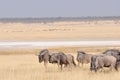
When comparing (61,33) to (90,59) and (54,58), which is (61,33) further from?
(54,58)

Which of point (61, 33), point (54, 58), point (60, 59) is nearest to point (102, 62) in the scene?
point (60, 59)

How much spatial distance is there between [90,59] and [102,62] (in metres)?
3.09

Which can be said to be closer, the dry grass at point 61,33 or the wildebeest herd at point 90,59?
the wildebeest herd at point 90,59

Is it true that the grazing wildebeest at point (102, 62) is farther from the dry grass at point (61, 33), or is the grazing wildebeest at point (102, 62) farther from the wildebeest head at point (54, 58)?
the dry grass at point (61, 33)

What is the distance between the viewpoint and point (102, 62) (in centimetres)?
2145

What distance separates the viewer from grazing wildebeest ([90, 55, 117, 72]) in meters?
21.3

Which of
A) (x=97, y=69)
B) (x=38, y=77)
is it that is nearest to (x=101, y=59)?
(x=97, y=69)

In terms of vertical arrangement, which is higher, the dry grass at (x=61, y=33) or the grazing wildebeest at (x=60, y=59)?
the grazing wildebeest at (x=60, y=59)

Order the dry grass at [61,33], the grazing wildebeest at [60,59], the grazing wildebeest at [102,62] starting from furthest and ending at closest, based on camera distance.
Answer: the dry grass at [61,33] → the grazing wildebeest at [60,59] → the grazing wildebeest at [102,62]

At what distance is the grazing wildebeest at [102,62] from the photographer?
70.0ft

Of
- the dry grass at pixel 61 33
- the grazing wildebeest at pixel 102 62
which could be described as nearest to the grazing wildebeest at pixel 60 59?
the grazing wildebeest at pixel 102 62

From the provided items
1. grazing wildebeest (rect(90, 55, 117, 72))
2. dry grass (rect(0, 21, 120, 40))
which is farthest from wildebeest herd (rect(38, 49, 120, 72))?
dry grass (rect(0, 21, 120, 40))

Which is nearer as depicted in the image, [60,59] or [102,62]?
[102,62]

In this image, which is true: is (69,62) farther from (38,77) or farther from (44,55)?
(38,77)
